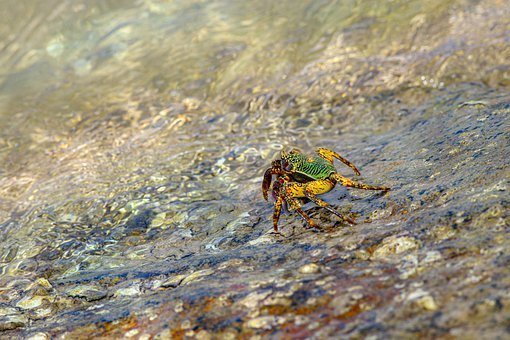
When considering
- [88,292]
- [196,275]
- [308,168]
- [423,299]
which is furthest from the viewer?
[308,168]

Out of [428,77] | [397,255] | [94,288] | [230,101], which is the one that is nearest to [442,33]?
[428,77]

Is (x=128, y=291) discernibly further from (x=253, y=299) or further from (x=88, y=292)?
(x=253, y=299)

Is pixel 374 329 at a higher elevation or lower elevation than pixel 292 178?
higher

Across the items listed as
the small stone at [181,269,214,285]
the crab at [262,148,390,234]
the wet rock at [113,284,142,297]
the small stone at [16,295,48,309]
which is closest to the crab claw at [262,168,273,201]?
the crab at [262,148,390,234]

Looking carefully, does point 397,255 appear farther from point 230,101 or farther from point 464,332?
point 230,101

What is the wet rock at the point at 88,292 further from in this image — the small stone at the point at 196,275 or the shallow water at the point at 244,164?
the small stone at the point at 196,275

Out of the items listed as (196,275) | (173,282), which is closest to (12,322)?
(173,282)
